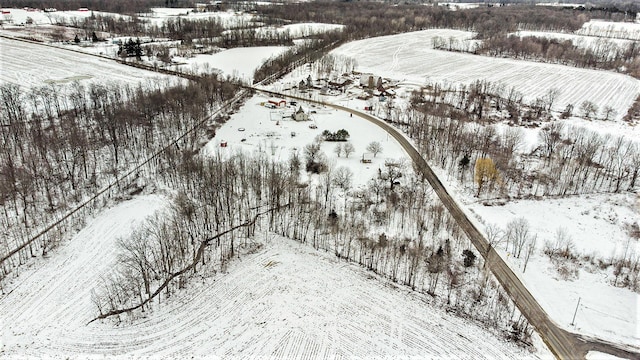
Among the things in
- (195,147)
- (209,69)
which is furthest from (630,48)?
(195,147)

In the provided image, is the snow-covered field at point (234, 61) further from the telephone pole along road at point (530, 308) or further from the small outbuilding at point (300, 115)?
the telephone pole along road at point (530, 308)

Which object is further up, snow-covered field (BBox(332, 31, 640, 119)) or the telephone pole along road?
snow-covered field (BBox(332, 31, 640, 119))

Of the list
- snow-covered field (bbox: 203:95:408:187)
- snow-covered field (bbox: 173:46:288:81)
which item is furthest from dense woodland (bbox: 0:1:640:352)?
snow-covered field (bbox: 173:46:288:81)

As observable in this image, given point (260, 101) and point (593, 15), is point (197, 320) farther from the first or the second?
point (593, 15)

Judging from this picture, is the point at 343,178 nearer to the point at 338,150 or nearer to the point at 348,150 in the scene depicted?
the point at 348,150

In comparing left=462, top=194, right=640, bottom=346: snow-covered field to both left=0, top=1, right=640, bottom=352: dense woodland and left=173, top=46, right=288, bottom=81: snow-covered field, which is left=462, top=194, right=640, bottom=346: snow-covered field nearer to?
left=0, top=1, right=640, bottom=352: dense woodland

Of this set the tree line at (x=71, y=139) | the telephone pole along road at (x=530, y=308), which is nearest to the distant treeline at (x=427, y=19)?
the tree line at (x=71, y=139)

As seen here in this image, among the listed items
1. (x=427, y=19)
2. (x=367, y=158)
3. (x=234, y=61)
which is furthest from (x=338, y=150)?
(x=427, y=19)
